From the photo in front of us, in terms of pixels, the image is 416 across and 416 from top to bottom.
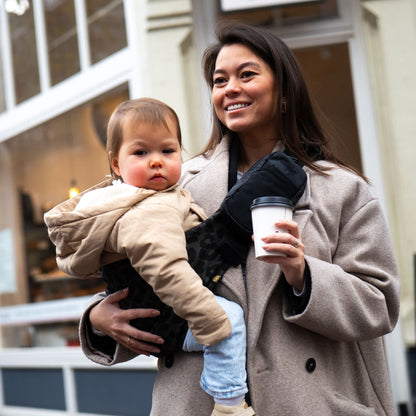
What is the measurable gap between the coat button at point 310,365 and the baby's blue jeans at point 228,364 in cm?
22

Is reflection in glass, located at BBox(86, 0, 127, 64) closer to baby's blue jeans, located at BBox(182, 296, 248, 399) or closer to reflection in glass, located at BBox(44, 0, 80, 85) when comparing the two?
reflection in glass, located at BBox(44, 0, 80, 85)

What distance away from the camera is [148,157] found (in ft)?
6.61

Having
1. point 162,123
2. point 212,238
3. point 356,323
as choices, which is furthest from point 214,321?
point 162,123

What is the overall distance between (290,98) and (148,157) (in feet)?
1.91

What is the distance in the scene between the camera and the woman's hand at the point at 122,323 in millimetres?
2012

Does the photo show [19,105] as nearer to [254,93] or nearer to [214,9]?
[214,9]

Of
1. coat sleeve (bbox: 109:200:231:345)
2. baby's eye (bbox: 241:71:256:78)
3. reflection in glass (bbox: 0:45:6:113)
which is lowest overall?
coat sleeve (bbox: 109:200:231:345)

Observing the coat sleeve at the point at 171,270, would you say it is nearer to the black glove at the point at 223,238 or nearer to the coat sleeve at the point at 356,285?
the black glove at the point at 223,238

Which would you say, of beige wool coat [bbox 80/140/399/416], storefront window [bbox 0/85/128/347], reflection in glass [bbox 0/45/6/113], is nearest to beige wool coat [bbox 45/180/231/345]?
beige wool coat [bbox 80/140/399/416]

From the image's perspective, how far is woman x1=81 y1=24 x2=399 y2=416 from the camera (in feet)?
6.31

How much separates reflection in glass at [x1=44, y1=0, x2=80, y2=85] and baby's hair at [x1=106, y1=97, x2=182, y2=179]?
13.7 ft

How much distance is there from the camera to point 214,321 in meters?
1.77

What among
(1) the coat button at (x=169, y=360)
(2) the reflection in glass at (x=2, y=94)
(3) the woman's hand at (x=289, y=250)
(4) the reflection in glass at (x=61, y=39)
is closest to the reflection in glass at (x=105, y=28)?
(4) the reflection in glass at (x=61, y=39)

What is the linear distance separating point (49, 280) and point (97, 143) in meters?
1.60
